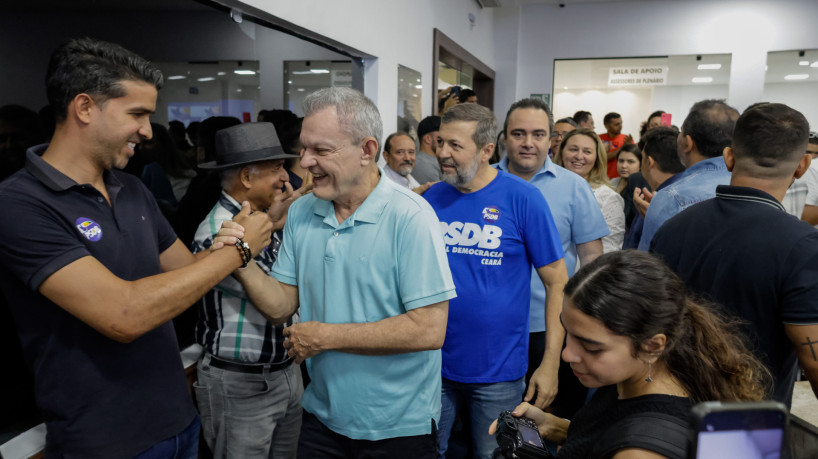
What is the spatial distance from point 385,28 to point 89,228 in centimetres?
305

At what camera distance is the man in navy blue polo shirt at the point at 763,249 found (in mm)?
1462

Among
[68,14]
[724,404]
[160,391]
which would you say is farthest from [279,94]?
[724,404]

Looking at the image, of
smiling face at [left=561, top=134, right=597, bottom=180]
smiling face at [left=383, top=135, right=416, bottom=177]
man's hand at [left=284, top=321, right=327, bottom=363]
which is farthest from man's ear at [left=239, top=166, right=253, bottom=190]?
smiling face at [left=561, top=134, right=597, bottom=180]

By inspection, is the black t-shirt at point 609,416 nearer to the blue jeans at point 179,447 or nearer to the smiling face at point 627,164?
the blue jeans at point 179,447

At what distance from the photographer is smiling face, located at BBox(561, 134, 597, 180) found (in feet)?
12.3

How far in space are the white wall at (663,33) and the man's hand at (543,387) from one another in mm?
7918

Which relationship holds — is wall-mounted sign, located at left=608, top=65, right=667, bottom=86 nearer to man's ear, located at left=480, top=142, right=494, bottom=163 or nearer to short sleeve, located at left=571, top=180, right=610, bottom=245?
short sleeve, located at left=571, top=180, right=610, bottom=245

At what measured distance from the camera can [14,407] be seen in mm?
1548

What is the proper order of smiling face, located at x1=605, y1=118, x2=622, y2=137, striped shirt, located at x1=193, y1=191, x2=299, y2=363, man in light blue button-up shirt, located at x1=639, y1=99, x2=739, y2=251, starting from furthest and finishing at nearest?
smiling face, located at x1=605, y1=118, x2=622, y2=137 → man in light blue button-up shirt, located at x1=639, y1=99, x2=739, y2=251 → striped shirt, located at x1=193, y1=191, x2=299, y2=363

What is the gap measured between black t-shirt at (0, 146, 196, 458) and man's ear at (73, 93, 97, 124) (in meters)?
0.14

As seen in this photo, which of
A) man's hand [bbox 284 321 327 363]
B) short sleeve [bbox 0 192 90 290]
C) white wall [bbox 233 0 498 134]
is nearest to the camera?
short sleeve [bbox 0 192 90 290]

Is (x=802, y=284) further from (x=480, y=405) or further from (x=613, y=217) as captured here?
(x=613, y=217)

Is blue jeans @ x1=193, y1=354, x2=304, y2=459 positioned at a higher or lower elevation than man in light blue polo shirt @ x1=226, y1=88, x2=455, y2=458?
lower

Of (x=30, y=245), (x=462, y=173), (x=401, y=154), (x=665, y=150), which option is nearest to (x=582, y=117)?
(x=401, y=154)
